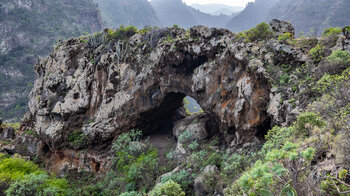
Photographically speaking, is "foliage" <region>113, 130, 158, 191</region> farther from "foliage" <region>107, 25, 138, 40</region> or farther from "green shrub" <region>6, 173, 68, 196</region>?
"foliage" <region>107, 25, 138, 40</region>

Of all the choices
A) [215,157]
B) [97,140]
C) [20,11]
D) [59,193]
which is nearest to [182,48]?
[215,157]

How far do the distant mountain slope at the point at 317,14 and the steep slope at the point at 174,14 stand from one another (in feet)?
230

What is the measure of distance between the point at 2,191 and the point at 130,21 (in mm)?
110117

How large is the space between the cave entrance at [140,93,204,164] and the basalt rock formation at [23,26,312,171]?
15cm

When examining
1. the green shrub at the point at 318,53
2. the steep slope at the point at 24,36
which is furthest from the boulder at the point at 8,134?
the green shrub at the point at 318,53

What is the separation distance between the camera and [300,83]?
36.5 feet

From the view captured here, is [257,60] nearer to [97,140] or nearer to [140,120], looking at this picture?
[140,120]

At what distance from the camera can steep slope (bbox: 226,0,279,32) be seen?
4237 inches

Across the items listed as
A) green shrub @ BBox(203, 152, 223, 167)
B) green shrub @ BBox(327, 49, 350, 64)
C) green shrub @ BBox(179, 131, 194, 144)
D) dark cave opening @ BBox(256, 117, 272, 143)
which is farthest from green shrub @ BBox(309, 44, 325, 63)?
green shrub @ BBox(179, 131, 194, 144)

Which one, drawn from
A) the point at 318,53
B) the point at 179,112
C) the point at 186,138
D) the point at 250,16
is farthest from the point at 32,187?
the point at 250,16

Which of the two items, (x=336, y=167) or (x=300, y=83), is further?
(x=300, y=83)

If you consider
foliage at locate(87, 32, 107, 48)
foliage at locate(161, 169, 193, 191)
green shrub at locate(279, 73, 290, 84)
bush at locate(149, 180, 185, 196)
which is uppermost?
foliage at locate(87, 32, 107, 48)

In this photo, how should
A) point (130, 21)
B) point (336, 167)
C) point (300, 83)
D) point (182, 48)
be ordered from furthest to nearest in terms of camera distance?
point (130, 21) → point (182, 48) → point (300, 83) → point (336, 167)

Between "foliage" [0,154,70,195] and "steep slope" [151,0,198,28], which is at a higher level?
"steep slope" [151,0,198,28]
